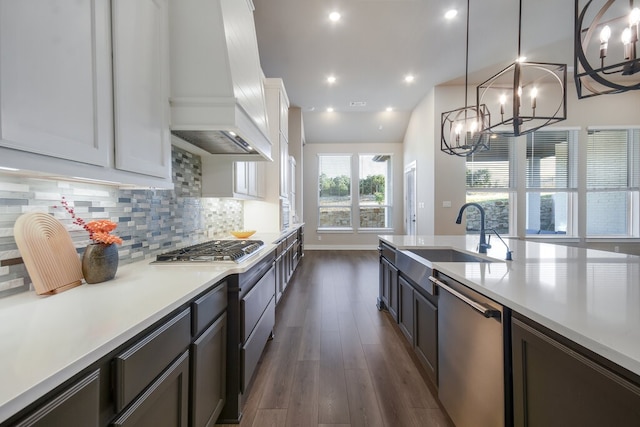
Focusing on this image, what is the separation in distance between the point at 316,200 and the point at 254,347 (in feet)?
19.9

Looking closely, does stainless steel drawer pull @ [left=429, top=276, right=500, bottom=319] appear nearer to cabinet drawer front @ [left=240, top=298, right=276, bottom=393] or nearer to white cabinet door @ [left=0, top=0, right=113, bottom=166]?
cabinet drawer front @ [left=240, top=298, right=276, bottom=393]

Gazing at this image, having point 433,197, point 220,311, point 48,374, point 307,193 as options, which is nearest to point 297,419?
point 220,311

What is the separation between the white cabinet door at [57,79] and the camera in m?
0.71

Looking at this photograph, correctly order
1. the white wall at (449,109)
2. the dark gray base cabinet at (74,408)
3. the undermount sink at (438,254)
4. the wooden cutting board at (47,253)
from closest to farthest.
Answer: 1. the dark gray base cabinet at (74,408)
2. the wooden cutting board at (47,253)
3. the undermount sink at (438,254)
4. the white wall at (449,109)

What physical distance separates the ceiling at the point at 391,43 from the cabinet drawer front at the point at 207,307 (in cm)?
337

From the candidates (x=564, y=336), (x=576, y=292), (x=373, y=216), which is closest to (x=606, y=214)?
(x=373, y=216)

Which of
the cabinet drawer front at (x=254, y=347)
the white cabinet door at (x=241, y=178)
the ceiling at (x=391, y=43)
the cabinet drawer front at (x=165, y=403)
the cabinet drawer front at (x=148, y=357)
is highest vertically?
the ceiling at (x=391, y=43)

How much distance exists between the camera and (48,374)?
497 mm

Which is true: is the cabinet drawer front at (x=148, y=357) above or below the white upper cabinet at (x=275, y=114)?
below

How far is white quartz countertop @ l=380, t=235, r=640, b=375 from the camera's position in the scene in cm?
66

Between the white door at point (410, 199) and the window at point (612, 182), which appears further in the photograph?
the white door at point (410, 199)

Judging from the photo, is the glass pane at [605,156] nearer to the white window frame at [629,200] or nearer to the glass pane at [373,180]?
the white window frame at [629,200]

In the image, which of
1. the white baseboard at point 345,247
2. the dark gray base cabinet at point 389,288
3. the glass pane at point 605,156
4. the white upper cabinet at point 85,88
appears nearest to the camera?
the white upper cabinet at point 85,88

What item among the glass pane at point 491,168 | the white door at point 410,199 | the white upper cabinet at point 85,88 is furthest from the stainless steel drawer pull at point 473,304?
the white door at point 410,199
